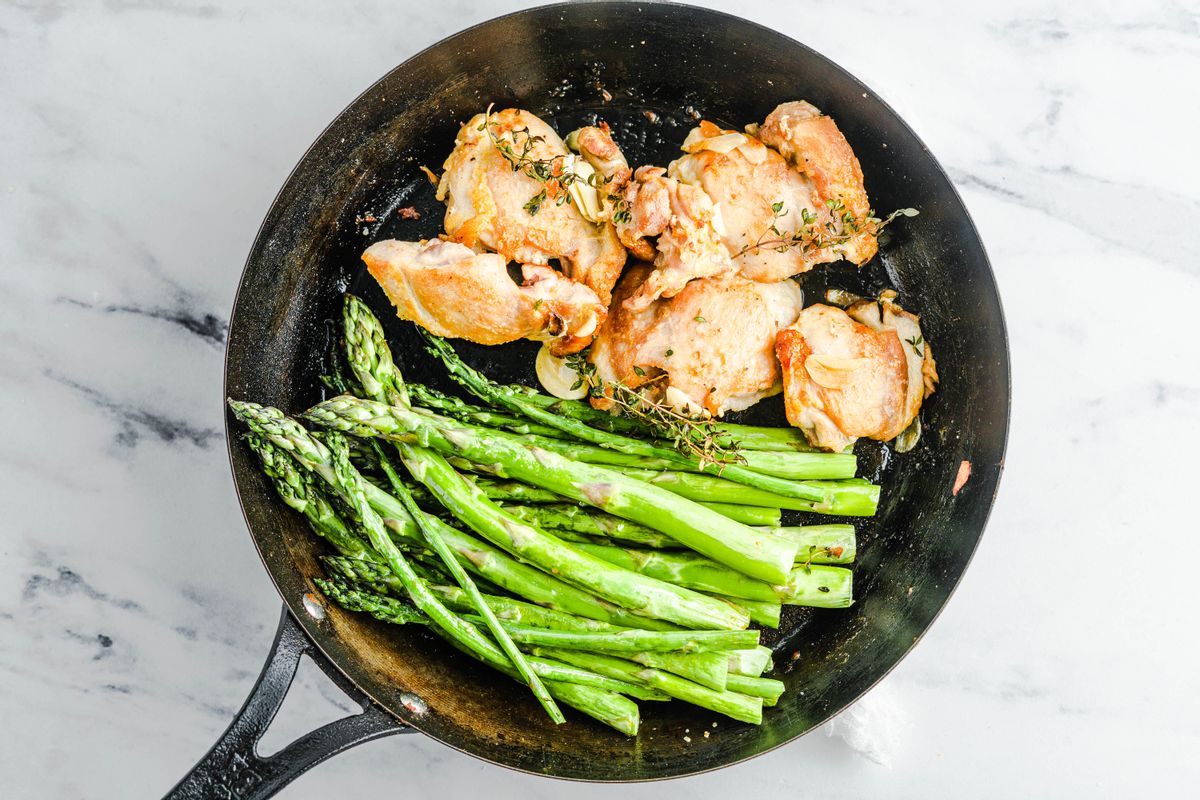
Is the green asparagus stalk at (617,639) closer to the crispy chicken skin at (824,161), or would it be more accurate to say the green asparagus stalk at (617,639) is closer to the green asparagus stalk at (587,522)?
the green asparagus stalk at (587,522)

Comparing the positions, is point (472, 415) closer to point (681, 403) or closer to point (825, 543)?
point (681, 403)

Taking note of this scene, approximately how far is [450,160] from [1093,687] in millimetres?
3225

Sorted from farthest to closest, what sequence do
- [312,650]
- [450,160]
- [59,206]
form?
[59,206]
[450,160]
[312,650]

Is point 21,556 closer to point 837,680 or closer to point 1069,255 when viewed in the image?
point 837,680

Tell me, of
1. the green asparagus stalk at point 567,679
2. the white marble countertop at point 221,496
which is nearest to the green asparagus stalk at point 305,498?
the green asparagus stalk at point 567,679

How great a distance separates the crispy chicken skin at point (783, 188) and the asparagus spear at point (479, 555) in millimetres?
1311

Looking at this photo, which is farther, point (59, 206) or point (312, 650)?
point (59, 206)

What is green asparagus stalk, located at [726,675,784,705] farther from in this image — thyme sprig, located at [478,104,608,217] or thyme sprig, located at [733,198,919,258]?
thyme sprig, located at [478,104,608,217]

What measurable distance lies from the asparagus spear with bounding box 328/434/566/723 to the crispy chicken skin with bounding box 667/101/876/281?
5.11ft

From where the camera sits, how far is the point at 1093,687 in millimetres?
3447

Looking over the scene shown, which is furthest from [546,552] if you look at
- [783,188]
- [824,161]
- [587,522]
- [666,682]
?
[824,161]

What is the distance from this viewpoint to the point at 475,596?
2857mm

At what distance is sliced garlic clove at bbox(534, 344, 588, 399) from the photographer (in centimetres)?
322

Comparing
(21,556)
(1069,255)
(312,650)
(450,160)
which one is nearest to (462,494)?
(312,650)
